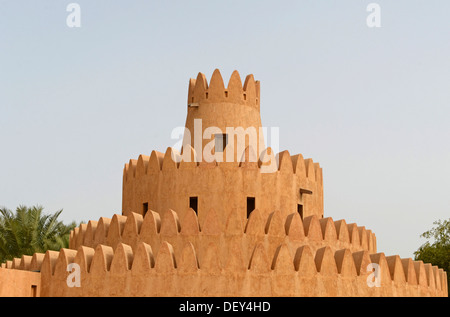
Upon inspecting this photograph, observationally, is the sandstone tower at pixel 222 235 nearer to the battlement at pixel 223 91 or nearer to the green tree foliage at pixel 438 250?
the battlement at pixel 223 91

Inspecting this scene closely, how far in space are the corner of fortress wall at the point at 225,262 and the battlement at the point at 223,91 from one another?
18.3ft

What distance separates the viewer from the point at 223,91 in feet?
86.8

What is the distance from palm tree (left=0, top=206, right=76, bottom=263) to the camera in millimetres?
35750

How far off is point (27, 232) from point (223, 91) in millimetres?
15886

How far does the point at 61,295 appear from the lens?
21.7 m

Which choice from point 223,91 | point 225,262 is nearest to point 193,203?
point 225,262

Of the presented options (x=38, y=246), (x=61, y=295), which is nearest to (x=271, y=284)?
(x=61, y=295)

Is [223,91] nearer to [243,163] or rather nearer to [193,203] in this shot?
[243,163]

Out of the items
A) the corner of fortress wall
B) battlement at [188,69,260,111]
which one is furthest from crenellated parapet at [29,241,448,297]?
battlement at [188,69,260,111]

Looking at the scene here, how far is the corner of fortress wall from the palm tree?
485 inches

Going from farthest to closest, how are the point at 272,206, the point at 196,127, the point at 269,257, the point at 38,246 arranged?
the point at 38,246 → the point at 196,127 → the point at 272,206 → the point at 269,257

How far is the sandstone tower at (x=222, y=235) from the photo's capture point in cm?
2078

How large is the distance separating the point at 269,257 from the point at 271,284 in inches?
59.3
